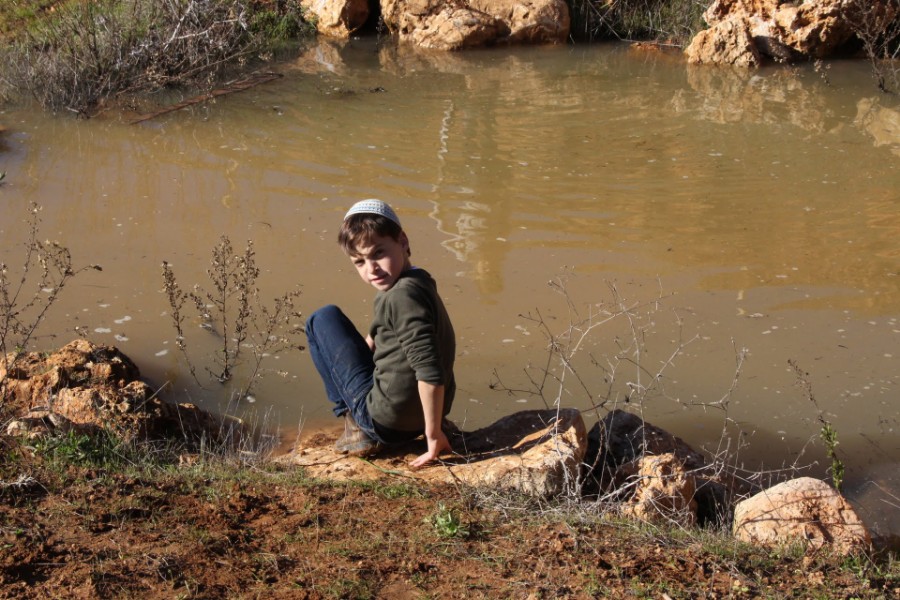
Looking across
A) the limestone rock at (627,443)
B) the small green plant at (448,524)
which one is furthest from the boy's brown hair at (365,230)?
the limestone rock at (627,443)

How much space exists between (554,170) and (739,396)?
3.99 metres

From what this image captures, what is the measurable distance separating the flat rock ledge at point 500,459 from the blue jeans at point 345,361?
0.17 m

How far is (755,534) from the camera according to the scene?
3521 mm

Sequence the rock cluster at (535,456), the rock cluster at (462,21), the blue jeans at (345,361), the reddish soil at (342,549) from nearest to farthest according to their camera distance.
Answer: the reddish soil at (342,549)
the rock cluster at (535,456)
the blue jeans at (345,361)
the rock cluster at (462,21)

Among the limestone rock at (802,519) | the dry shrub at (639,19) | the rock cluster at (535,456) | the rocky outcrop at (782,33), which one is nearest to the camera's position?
the limestone rock at (802,519)

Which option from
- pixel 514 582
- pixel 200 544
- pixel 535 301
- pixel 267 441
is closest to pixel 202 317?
pixel 267 441

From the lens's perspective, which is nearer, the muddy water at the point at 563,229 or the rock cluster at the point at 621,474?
the rock cluster at the point at 621,474

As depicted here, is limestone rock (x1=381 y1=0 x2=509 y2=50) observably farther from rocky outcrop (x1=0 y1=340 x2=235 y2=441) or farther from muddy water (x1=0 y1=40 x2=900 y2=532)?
rocky outcrop (x1=0 y1=340 x2=235 y2=441)

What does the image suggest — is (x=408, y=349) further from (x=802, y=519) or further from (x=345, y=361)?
(x=802, y=519)

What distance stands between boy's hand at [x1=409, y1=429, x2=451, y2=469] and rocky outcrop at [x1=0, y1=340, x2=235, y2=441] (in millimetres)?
923

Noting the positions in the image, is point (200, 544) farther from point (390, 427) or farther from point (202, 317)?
point (202, 317)

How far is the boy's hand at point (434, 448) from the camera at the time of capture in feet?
12.2

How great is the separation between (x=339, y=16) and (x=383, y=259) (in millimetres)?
13076

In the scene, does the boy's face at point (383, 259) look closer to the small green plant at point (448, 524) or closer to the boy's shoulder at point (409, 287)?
the boy's shoulder at point (409, 287)
